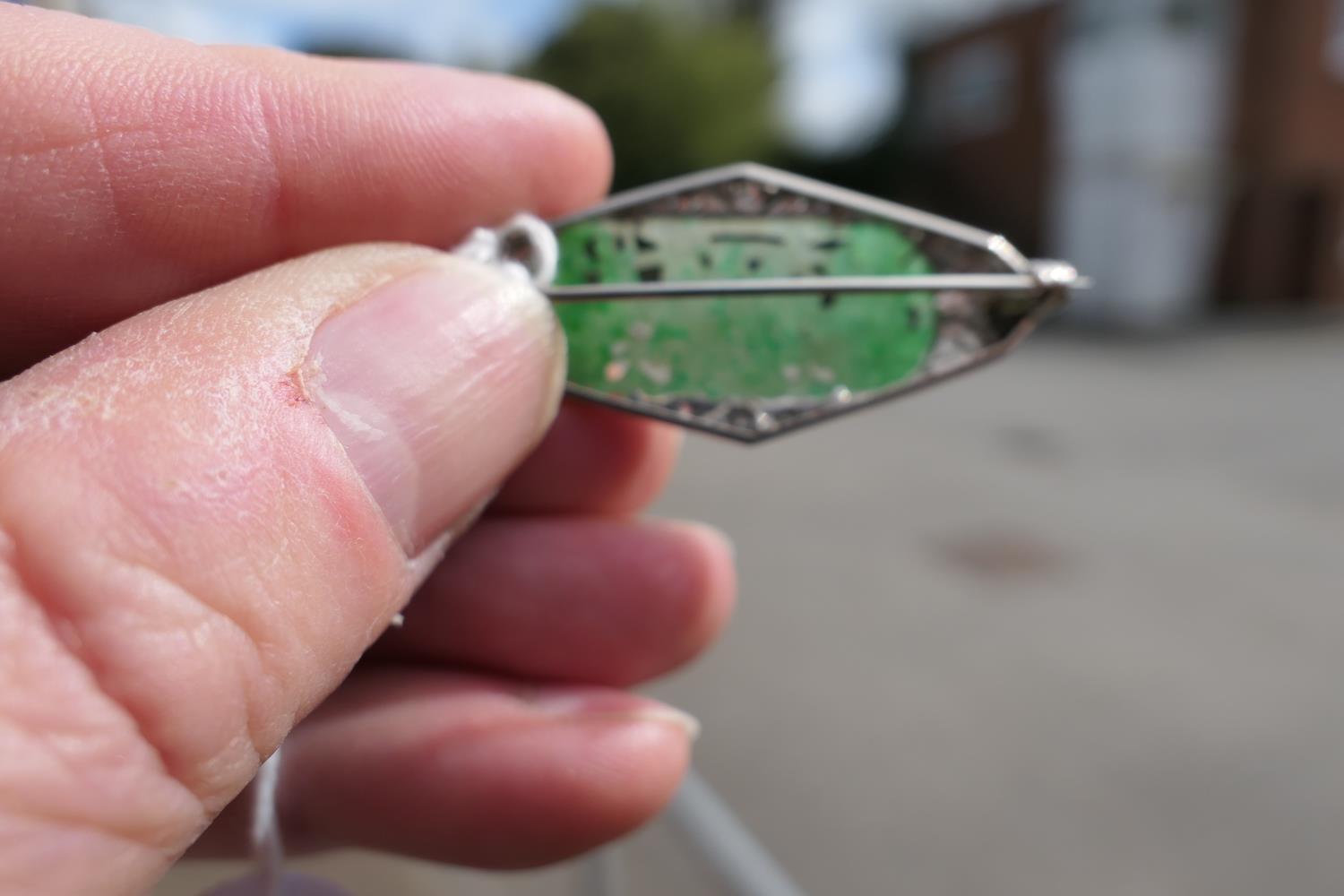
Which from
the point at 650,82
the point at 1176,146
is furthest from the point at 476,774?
the point at 650,82

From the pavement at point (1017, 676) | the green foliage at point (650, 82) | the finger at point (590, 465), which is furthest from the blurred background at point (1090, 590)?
the green foliage at point (650, 82)

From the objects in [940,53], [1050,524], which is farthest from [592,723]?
[940,53]

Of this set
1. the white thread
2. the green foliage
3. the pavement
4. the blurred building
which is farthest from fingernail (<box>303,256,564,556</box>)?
the green foliage

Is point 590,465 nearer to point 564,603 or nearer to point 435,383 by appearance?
point 564,603

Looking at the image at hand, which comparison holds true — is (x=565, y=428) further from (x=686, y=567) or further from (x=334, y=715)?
(x=334, y=715)

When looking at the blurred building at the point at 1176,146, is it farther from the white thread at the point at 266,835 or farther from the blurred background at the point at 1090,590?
the white thread at the point at 266,835

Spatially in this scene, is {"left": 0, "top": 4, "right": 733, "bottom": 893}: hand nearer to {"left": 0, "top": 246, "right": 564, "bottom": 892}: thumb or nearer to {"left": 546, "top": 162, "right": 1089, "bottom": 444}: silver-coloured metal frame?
{"left": 0, "top": 246, "right": 564, "bottom": 892}: thumb
